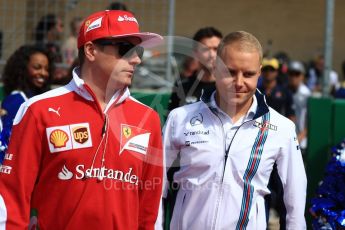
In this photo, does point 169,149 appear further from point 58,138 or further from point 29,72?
point 29,72

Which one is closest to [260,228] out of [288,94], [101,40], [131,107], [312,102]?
[131,107]

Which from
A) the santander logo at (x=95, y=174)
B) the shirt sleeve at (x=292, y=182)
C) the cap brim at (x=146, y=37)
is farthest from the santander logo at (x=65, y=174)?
the shirt sleeve at (x=292, y=182)

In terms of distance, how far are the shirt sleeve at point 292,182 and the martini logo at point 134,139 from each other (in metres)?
0.97

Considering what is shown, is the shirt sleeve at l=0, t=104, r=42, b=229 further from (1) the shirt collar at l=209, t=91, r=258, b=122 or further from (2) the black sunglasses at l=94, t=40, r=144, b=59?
(1) the shirt collar at l=209, t=91, r=258, b=122

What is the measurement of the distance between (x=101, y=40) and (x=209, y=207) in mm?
1221

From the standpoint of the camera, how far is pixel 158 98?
24.9ft

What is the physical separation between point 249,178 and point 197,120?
498mm

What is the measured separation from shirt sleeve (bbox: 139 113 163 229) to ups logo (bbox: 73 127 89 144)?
386 millimetres

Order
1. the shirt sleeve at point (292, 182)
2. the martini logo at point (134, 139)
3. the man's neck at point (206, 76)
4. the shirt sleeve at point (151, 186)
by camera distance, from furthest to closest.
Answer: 1. the man's neck at point (206, 76)
2. the shirt sleeve at point (292, 182)
3. the shirt sleeve at point (151, 186)
4. the martini logo at point (134, 139)

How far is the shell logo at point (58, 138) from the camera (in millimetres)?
→ 3908

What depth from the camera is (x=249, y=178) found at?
15.1 feet

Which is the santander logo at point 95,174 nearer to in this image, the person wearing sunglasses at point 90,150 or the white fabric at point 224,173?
the person wearing sunglasses at point 90,150

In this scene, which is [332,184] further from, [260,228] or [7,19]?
[7,19]

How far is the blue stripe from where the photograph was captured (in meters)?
4.55
